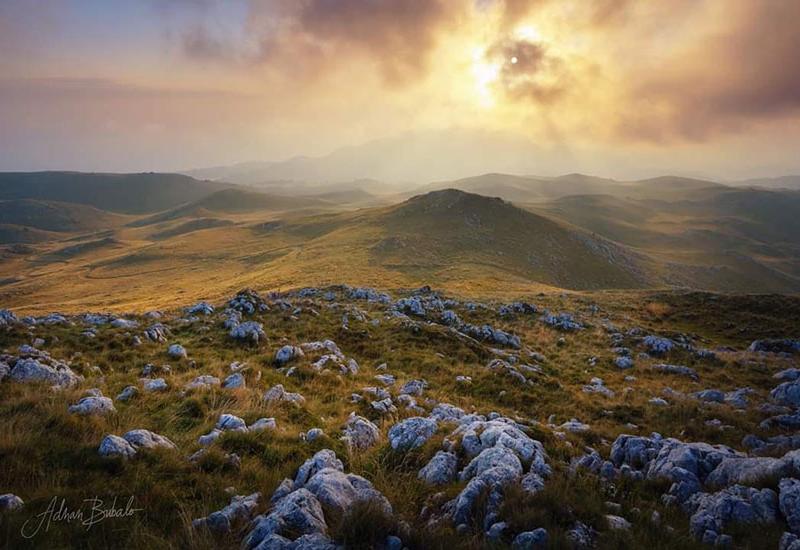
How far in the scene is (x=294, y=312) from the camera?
27.0 m

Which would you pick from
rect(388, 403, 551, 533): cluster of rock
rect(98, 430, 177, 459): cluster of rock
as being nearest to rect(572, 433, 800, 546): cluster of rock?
rect(388, 403, 551, 533): cluster of rock

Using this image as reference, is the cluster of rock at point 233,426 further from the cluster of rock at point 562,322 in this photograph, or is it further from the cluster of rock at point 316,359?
the cluster of rock at point 562,322

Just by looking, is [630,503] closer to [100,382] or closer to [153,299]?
[100,382]

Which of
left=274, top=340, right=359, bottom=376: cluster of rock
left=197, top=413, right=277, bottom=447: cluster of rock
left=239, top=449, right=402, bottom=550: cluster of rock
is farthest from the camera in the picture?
left=274, top=340, right=359, bottom=376: cluster of rock

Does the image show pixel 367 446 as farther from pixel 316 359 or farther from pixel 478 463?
pixel 316 359

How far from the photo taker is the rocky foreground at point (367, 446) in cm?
584

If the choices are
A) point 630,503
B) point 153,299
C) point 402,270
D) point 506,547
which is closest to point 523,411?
point 630,503

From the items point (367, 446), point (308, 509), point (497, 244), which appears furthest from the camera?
point (497, 244)

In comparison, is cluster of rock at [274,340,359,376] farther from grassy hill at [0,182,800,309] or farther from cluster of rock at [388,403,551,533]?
grassy hill at [0,182,800,309]

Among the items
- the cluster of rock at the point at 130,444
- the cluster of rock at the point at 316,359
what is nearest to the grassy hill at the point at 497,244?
the cluster of rock at the point at 316,359

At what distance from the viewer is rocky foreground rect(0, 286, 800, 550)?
584 centimetres

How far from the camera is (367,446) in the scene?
9.99 m

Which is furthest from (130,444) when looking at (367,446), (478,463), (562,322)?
(562,322)

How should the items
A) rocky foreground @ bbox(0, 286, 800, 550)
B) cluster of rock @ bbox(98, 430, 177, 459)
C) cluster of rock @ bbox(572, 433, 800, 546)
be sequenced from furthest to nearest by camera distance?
cluster of rock @ bbox(98, 430, 177, 459) → cluster of rock @ bbox(572, 433, 800, 546) → rocky foreground @ bbox(0, 286, 800, 550)
